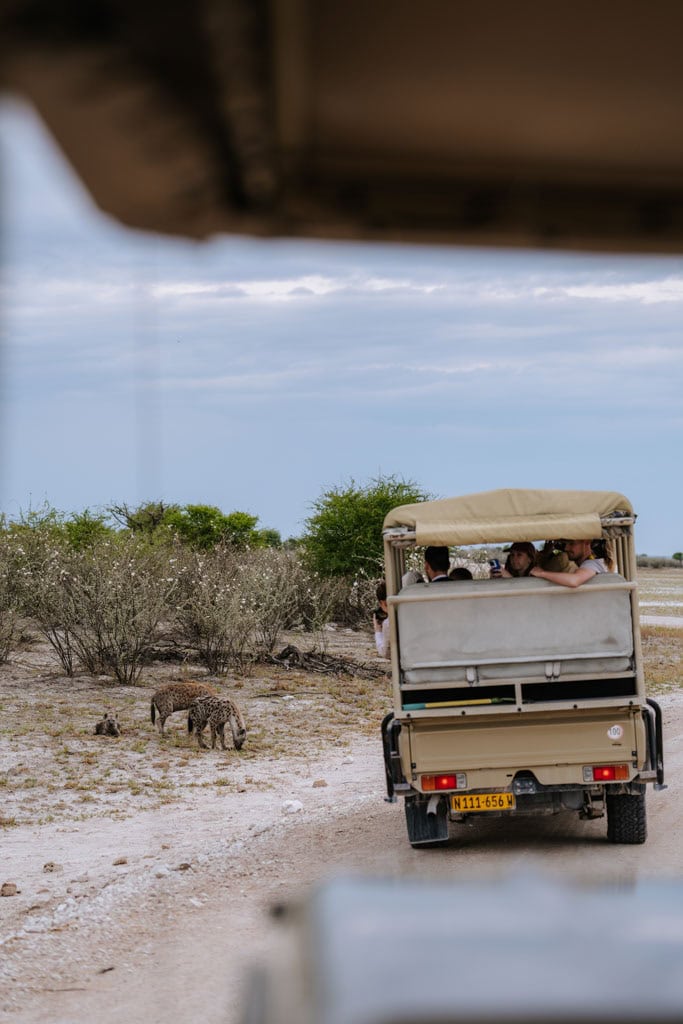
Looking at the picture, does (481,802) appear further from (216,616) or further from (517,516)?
(216,616)

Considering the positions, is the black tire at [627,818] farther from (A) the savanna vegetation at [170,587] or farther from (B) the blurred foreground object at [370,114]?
(A) the savanna vegetation at [170,587]

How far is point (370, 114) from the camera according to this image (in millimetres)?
2152

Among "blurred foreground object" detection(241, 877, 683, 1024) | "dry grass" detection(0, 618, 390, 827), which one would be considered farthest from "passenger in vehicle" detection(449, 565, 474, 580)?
"blurred foreground object" detection(241, 877, 683, 1024)

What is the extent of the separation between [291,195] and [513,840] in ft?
24.4

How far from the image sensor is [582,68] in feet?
6.66

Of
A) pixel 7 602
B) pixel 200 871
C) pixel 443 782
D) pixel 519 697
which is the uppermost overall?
pixel 7 602

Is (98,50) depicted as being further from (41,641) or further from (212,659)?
(41,641)

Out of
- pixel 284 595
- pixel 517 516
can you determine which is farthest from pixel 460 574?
pixel 284 595

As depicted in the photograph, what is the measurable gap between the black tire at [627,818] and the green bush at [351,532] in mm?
17290

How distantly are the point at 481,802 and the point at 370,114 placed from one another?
259 inches

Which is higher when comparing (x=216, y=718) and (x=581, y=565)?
(x=581, y=565)

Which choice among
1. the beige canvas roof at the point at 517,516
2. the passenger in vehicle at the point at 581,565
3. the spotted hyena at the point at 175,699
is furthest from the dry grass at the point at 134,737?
the passenger in vehicle at the point at 581,565

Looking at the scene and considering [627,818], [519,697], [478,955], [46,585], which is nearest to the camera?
[478,955]

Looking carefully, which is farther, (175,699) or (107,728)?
(107,728)
